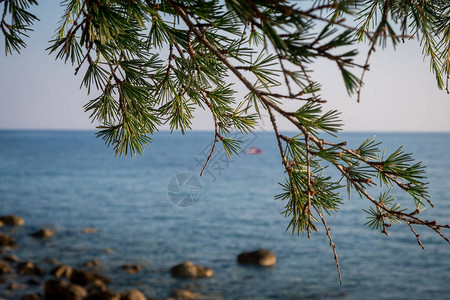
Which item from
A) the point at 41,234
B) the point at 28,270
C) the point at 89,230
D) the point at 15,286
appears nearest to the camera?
the point at 15,286

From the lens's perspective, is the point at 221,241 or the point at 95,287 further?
the point at 221,241

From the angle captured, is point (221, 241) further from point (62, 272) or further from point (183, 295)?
point (62, 272)

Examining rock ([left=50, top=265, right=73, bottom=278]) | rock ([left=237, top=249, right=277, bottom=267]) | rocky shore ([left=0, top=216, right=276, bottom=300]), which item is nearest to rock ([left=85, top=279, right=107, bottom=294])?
rocky shore ([left=0, top=216, right=276, bottom=300])

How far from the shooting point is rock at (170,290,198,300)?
1048cm

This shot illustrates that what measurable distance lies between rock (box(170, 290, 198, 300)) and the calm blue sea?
276mm

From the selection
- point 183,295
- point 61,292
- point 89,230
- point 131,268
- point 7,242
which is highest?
point 61,292

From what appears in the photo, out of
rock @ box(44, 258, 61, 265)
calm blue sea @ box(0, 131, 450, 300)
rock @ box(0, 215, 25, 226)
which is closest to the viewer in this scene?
calm blue sea @ box(0, 131, 450, 300)

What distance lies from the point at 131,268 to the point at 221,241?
231 inches

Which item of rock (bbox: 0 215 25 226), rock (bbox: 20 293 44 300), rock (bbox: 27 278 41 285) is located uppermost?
rock (bbox: 20 293 44 300)

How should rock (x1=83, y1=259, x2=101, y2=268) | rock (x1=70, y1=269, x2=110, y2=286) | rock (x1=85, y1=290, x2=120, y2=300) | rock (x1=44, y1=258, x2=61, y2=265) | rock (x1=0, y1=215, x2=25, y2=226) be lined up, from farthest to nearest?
rock (x1=0, y1=215, x2=25, y2=226) < rock (x1=83, y1=259, x2=101, y2=268) < rock (x1=44, y1=258, x2=61, y2=265) < rock (x1=70, y1=269, x2=110, y2=286) < rock (x1=85, y1=290, x2=120, y2=300)

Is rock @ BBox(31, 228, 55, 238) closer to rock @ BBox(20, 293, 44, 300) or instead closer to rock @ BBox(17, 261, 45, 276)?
rock @ BBox(17, 261, 45, 276)

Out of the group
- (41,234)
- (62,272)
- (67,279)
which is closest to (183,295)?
(67,279)

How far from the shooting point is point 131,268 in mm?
13117

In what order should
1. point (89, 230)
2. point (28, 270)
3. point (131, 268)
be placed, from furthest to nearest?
point (89, 230)
point (131, 268)
point (28, 270)
